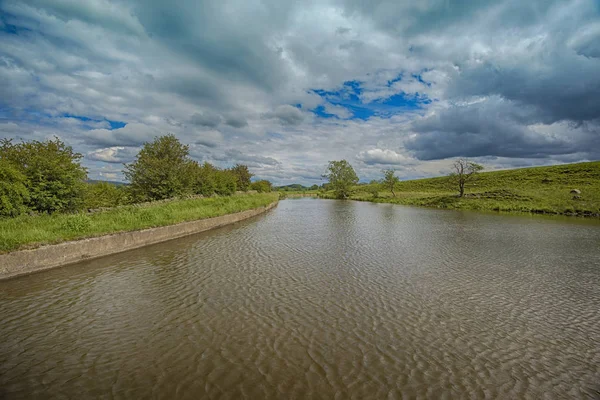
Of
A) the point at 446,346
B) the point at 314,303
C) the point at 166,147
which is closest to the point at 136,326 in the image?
the point at 314,303

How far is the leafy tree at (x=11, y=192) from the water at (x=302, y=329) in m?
5.00

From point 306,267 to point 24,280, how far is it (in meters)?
9.24

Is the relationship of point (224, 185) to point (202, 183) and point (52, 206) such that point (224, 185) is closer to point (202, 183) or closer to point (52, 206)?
point (202, 183)

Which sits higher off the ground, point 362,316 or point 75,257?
point 75,257

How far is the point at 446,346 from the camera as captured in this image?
527 cm

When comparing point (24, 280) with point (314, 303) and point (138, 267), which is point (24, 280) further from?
point (314, 303)

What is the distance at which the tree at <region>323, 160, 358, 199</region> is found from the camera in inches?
3226

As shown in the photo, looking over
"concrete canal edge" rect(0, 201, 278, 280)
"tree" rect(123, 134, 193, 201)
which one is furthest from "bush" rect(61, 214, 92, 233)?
"tree" rect(123, 134, 193, 201)

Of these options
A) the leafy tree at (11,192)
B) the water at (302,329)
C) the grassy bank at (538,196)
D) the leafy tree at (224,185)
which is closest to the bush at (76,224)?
the water at (302,329)

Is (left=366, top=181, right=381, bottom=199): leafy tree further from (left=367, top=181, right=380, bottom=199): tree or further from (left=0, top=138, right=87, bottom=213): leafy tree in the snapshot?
(left=0, top=138, right=87, bottom=213): leafy tree

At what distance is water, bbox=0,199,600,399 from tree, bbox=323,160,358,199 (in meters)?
70.5

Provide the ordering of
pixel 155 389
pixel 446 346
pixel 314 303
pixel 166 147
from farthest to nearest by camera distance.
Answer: pixel 166 147 → pixel 314 303 → pixel 446 346 → pixel 155 389

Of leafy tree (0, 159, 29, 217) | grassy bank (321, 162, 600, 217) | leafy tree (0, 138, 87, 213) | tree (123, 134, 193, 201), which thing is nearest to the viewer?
leafy tree (0, 159, 29, 217)

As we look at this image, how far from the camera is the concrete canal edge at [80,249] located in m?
8.94
